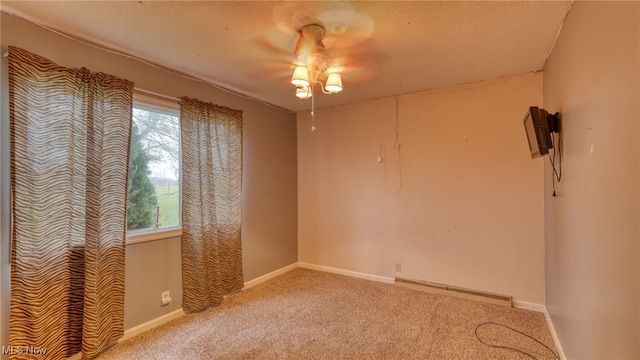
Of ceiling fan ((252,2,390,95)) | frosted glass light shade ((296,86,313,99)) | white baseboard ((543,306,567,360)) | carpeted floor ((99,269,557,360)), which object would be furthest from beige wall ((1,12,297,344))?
white baseboard ((543,306,567,360))

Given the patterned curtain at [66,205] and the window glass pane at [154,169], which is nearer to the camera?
the patterned curtain at [66,205]

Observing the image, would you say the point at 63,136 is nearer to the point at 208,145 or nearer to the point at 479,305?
the point at 208,145

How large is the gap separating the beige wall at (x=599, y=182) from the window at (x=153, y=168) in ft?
10.00

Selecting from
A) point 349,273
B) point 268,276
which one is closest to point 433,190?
point 349,273

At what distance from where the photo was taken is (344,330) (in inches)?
99.0

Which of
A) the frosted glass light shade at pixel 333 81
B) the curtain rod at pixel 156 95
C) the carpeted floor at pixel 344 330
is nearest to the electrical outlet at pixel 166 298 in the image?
the carpeted floor at pixel 344 330

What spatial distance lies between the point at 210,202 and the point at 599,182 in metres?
2.97

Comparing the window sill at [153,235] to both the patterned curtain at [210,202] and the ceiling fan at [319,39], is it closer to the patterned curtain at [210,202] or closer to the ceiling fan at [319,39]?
the patterned curtain at [210,202]

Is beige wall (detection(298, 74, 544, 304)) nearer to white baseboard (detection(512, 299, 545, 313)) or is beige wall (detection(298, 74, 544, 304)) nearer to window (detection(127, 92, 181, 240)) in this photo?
white baseboard (detection(512, 299, 545, 313))

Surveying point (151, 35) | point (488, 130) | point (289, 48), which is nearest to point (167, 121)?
point (151, 35)

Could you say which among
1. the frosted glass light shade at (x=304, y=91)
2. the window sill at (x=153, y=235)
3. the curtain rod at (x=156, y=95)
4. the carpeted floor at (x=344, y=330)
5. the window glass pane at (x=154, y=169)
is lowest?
the carpeted floor at (x=344, y=330)

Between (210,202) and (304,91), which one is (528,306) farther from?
(210,202)

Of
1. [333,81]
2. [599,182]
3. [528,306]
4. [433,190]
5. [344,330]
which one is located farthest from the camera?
[433,190]

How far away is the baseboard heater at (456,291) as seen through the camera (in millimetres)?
2956
